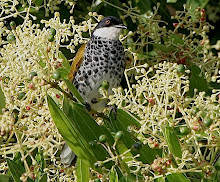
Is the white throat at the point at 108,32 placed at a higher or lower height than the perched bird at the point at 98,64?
higher

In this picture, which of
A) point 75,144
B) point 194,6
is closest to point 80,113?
point 75,144

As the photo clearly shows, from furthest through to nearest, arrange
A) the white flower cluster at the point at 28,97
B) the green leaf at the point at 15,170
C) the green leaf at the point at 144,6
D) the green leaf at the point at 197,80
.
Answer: the green leaf at the point at 144,6, the green leaf at the point at 197,80, the green leaf at the point at 15,170, the white flower cluster at the point at 28,97

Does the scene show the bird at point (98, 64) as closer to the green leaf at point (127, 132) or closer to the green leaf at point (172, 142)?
the green leaf at point (127, 132)

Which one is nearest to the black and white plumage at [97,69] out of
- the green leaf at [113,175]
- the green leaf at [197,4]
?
the green leaf at [197,4]

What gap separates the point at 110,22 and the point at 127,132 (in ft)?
3.35

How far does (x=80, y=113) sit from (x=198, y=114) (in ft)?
1.37

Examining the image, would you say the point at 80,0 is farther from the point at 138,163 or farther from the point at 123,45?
the point at 138,163

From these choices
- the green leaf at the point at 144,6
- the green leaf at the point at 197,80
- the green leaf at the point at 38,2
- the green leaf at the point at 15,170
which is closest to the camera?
the green leaf at the point at 15,170

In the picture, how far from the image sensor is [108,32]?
313 centimetres

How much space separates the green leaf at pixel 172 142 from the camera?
6.34ft

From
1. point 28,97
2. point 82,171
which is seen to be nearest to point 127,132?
point 82,171

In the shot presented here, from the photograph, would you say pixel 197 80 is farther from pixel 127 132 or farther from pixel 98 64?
pixel 127 132

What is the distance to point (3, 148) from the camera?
1.86 m

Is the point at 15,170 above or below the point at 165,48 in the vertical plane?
below
